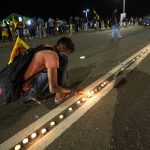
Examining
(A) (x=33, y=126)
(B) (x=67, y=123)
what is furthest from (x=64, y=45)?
(A) (x=33, y=126)

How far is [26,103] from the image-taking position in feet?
14.9

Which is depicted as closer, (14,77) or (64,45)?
(14,77)

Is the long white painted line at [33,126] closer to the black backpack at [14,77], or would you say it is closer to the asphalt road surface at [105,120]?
the asphalt road surface at [105,120]

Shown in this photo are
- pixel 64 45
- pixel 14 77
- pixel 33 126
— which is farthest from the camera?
pixel 64 45

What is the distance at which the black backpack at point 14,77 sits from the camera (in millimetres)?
3891

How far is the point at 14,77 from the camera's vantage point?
12.8ft

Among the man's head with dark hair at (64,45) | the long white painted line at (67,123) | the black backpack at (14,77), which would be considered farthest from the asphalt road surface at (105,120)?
the man's head with dark hair at (64,45)

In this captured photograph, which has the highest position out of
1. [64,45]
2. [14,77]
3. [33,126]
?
[64,45]

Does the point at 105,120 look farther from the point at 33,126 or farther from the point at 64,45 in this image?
the point at 64,45

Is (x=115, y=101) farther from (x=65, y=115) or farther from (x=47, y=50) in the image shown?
(x=47, y=50)

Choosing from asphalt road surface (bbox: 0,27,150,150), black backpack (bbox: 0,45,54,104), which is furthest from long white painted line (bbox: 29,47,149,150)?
black backpack (bbox: 0,45,54,104)

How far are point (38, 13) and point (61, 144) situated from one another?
53470mm

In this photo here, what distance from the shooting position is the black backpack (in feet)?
12.8

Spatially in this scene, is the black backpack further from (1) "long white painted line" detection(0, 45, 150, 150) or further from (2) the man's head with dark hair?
(1) "long white painted line" detection(0, 45, 150, 150)
